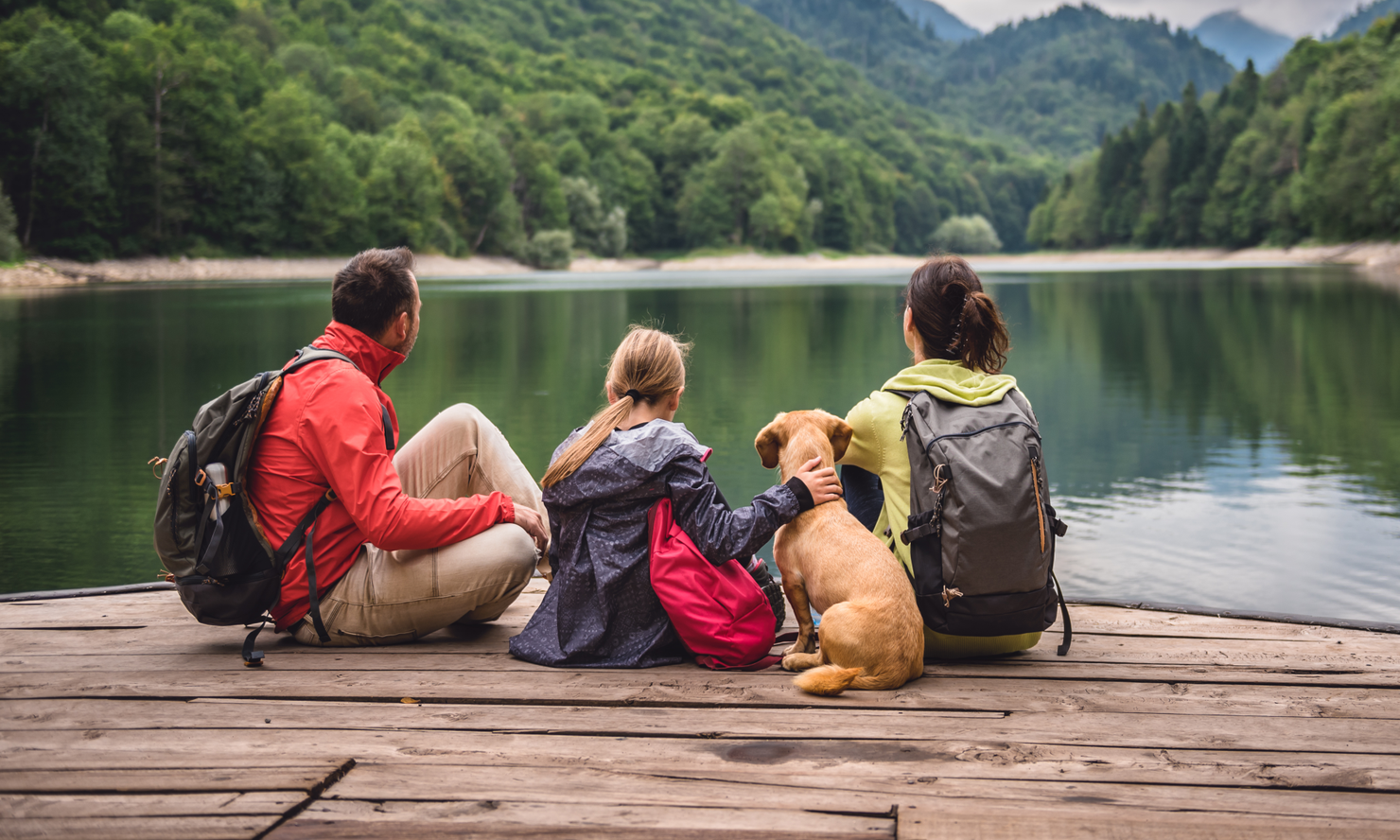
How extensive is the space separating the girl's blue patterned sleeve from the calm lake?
497 cm

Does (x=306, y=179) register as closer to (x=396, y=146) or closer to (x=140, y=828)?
(x=396, y=146)

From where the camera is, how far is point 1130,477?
36.1ft

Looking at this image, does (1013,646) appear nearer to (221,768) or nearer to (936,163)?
(221,768)

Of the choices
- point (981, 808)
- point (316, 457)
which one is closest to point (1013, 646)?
point (981, 808)

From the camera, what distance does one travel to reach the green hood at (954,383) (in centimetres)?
341

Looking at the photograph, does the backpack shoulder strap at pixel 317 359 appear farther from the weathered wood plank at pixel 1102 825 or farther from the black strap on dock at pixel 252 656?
the weathered wood plank at pixel 1102 825

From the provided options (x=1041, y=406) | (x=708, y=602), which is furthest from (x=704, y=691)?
(x=1041, y=406)

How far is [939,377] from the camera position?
353 centimetres

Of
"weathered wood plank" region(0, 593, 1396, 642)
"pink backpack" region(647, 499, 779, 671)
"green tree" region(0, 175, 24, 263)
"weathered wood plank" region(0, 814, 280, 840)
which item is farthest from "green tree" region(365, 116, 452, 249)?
"weathered wood plank" region(0, 814, 280, 840)

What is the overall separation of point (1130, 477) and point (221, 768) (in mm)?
10274

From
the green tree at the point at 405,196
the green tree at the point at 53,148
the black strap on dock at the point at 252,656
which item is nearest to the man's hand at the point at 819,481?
the black strap on dock at the point at 252,656

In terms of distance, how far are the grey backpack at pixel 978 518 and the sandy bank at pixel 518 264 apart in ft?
173

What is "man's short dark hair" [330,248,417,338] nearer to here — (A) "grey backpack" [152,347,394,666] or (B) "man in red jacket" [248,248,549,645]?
(B) "man in red jacket" [248,248,549,645]

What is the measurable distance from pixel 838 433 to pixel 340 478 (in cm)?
167
